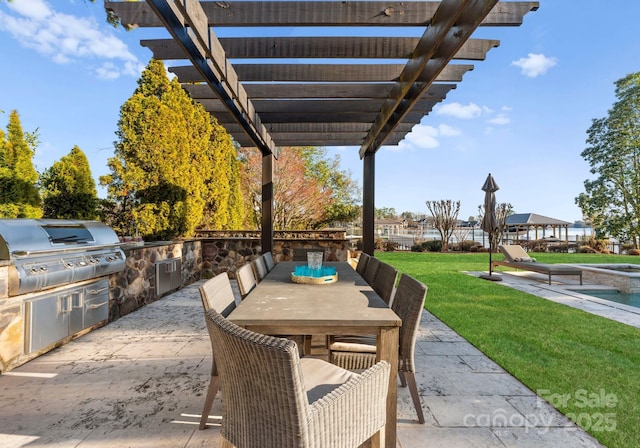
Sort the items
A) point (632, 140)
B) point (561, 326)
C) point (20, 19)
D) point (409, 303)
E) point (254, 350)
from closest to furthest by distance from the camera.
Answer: point (254, 350) → point (409, 303) → point (561, 326) → point (20, 19) → point (632, 140)

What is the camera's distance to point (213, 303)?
1824 mm

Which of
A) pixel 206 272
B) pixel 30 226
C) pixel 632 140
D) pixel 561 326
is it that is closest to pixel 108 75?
pixel 206 272

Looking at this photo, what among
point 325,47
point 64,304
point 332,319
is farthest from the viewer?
point 64,304

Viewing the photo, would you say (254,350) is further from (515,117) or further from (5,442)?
(515,117)

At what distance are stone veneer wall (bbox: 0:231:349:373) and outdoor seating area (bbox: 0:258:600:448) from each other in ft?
0.99

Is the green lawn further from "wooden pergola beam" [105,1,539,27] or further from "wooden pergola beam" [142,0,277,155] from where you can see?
"wooden pergola beam" [142,0,277,155]

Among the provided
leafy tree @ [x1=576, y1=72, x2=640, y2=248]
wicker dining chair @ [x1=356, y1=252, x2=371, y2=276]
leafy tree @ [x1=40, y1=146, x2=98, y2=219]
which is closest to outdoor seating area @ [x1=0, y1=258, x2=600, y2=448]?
wicker dining chair @ [x1=356, y1=252, x2=371, y2=276]

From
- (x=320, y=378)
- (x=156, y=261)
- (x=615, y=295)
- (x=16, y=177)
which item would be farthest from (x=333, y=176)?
(x=320, y=378)

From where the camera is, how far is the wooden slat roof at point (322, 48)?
7.23 ft

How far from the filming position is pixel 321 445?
113cm

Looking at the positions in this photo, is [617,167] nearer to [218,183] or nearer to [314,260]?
[218,183]

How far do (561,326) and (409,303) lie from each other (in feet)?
10.4

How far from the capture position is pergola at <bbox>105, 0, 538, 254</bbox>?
2.20 meters

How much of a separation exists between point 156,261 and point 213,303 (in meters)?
4.06
